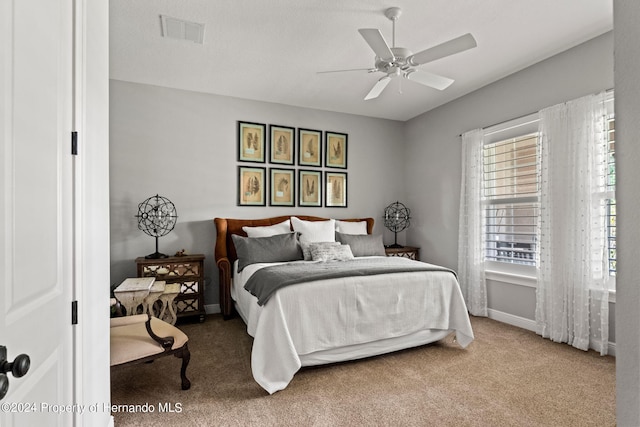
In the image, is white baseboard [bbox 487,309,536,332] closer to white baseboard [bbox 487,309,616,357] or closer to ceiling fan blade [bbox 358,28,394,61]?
white baseboard [bbox 487,309,616,357]

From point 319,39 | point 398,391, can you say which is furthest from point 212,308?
point 319,39

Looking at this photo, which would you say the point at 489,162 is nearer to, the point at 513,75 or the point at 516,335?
the point at 513,75

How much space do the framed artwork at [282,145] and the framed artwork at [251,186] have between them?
28 centimetres

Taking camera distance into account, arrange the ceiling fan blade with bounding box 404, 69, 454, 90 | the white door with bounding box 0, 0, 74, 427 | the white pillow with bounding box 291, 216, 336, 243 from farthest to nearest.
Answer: the white pillow with bounding box 291, 216, 336, 243 < the ceiling fan blade with bounding box 404, 69, 454, 90 < the white door with bounding box 0, 0, 74, 427

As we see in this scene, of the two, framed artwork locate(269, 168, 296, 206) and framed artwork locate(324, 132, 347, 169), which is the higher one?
framed artwork locate(324, 132, 347, 169)

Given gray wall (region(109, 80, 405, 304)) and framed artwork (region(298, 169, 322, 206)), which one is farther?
framed artwork (region(298, 169, 322, 206))

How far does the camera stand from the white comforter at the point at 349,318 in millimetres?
2305

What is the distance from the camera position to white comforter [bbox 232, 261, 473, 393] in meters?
2.30

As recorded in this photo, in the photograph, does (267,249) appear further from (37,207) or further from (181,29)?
(37,207)

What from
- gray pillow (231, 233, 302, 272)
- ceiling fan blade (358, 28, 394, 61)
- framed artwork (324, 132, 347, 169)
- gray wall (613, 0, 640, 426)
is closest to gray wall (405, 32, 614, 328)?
framed artwork (324, 132, 347, 169)

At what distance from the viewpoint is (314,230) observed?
163 inches

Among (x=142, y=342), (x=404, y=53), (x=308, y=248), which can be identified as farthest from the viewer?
(x=308, y=248)

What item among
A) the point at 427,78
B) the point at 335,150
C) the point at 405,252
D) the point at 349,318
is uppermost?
the point at 427,78

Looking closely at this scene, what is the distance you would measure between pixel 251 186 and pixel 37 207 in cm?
355
